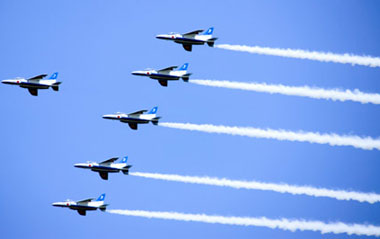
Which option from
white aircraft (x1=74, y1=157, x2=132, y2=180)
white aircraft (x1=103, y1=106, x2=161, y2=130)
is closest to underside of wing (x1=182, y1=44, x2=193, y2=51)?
white aircraft (x1=103, y1=106, x2=161, y2=130)

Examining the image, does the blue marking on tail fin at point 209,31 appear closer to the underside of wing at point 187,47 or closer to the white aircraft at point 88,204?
the underside of wing at point 187,47

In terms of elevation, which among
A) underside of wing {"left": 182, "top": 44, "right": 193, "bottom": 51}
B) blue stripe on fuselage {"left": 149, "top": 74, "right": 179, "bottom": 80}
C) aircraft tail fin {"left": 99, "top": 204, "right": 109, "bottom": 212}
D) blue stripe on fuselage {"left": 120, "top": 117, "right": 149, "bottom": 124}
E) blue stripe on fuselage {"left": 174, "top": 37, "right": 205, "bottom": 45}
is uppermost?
blue stripe on fuselage {"left": 174, "top": 37, "right": 205, "bottom": 45}

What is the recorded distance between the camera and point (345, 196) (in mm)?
74312

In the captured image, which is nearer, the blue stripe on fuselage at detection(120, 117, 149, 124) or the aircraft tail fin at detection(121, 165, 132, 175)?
the blue stripe on fuselage at detection(120, 117, 149, 124)

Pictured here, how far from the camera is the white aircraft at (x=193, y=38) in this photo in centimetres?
8625

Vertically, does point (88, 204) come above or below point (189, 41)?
below

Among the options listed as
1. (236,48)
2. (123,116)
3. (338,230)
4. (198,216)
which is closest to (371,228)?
(338,230)

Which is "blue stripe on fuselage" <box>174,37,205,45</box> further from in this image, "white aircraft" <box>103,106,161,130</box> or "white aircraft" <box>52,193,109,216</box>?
"white aircraft" <box>52,193,109,216</box>

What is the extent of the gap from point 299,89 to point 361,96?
7682 mm

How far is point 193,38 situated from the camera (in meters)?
86.8

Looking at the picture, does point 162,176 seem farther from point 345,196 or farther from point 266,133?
point 345,196

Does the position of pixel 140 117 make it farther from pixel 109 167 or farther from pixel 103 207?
pixel 103 207

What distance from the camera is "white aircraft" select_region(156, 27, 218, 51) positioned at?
86.2m

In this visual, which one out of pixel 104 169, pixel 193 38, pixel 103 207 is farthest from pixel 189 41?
pixel 103 207
